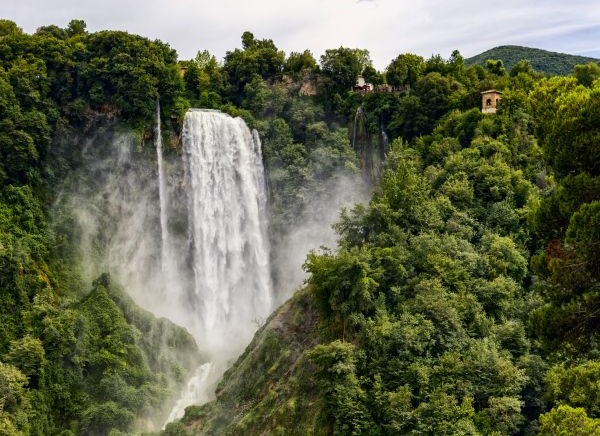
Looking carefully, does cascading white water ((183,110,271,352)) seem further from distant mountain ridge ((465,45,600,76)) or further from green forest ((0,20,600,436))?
distant mountain ridge ((465,45,600,76))

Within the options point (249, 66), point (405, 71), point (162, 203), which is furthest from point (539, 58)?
point (162, 203)

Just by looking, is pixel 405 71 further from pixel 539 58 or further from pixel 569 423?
pixel 569 423

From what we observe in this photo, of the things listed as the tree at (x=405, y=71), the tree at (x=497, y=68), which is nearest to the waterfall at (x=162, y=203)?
the tree at (x=405, y=71)

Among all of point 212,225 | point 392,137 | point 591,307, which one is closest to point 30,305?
point 212,225

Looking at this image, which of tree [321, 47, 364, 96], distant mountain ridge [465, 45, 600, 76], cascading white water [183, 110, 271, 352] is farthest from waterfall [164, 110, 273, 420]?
distant mountain ridge [465, 45, 600, 76]

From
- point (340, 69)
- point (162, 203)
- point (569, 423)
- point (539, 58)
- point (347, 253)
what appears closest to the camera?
point (569, 423)

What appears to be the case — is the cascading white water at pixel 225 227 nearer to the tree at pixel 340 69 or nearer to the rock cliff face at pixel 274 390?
the tree at pixel 340 69

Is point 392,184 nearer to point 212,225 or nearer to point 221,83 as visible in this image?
point 212,225
